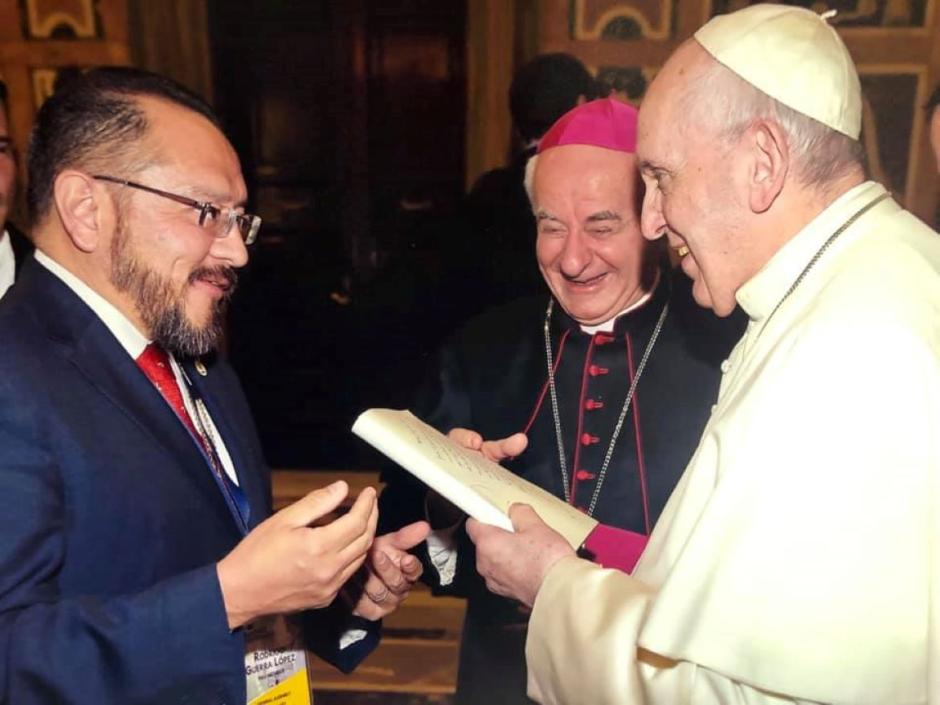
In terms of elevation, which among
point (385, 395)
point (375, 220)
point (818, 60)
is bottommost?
point (385, 395)

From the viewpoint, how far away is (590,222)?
2.19 m

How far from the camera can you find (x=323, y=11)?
484 centimetres

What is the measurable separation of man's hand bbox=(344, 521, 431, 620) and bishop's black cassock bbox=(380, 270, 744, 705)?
28cm

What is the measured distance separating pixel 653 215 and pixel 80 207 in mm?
1114

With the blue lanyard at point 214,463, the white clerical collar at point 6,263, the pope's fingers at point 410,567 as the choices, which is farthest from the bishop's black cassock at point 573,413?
the white clerical collar at point 6,263

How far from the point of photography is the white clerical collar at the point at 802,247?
138cm

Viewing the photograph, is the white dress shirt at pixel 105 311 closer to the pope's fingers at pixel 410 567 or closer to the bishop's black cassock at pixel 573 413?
the pope's fingers at pixel 410 567

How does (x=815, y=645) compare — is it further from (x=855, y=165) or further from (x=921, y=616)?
(x=855, y=165)

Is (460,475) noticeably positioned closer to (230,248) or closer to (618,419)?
(230,248)

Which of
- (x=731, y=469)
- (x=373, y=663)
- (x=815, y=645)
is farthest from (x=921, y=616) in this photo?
(x=373, y=663)

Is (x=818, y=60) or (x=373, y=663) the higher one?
(x=818, y=60)

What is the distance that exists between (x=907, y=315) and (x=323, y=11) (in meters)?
4.39

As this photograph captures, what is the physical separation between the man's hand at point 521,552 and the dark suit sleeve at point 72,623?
49cm

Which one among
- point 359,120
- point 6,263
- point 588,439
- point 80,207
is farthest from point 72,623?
point 359,120
